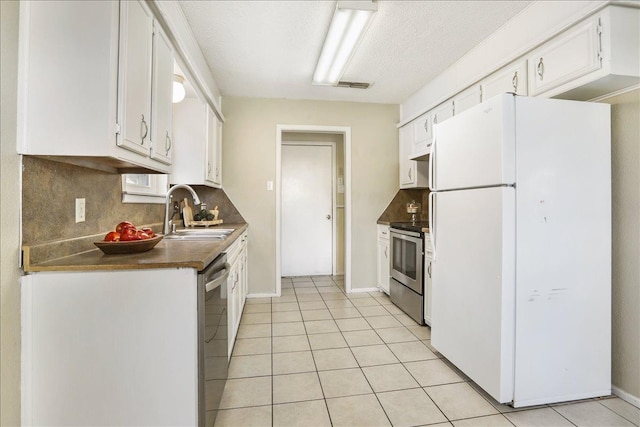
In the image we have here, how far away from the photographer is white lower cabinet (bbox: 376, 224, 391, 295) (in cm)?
381

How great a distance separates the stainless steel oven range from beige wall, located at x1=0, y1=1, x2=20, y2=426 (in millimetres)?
2654

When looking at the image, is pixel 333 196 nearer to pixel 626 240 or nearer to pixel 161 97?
pixel 161 97

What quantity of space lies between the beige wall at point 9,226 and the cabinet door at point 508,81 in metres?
2.72

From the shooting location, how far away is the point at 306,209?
4.94 m

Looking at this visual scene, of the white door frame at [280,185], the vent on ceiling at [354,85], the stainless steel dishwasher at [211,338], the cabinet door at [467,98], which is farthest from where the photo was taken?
the white door frame at [280,185]

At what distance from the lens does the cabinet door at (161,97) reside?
1.64 m

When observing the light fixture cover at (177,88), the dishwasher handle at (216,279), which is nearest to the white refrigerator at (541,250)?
the dishwasher handle at (216,279)

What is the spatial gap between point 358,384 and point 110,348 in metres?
1.39

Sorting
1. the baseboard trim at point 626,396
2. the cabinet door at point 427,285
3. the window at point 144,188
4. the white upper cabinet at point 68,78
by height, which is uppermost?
the white upper cabinet at point 68,78

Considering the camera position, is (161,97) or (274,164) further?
(274,164)

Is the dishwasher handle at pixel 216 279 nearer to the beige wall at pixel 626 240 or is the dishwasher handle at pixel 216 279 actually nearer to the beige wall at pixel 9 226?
the beige wall at pixel 9 226

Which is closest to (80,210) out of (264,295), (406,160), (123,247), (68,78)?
(123,247)

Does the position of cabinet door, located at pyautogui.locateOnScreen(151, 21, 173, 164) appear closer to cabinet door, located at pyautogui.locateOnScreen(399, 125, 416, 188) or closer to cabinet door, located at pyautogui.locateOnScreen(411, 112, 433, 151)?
cabinet door, located at pyautogui.locateOnScreen(411, 112, 433, 151)

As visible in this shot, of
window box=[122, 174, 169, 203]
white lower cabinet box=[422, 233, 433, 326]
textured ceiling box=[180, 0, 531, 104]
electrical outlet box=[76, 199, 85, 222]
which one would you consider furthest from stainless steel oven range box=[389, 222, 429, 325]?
electrical outlet box=[76, 199, 85, 222]
